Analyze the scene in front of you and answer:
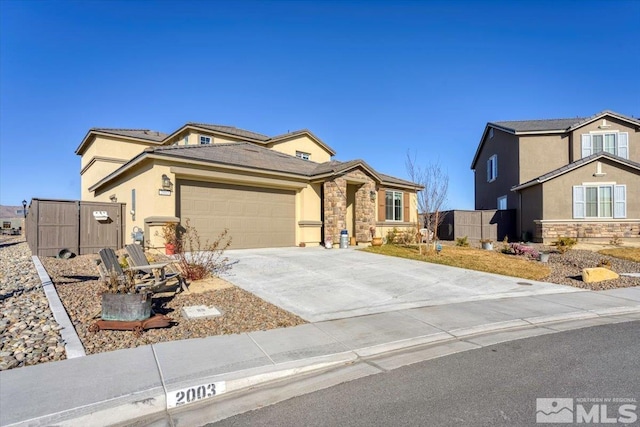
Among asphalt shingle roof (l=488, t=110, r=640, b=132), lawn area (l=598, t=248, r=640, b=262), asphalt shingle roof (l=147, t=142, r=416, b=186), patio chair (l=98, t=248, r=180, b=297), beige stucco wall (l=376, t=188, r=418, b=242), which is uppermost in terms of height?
asphalt shingle roof (l=488, t=110, r=640, b=132)

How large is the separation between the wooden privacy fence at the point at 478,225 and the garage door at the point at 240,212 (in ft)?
40.4

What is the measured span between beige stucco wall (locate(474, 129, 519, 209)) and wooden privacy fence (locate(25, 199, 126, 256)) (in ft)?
78.4

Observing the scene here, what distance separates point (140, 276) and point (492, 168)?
27987 millimetres

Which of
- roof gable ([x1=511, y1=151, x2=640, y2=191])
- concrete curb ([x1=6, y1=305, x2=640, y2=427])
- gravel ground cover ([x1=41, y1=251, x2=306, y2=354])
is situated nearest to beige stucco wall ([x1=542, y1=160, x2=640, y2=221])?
roof gable ([x1=511, y1=151, x2=640, y2=191])

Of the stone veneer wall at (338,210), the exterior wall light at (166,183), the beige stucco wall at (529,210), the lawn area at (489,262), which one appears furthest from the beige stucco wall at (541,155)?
the exterior wall light at (166,183)

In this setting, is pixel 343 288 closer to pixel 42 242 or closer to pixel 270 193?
pixel 270 193

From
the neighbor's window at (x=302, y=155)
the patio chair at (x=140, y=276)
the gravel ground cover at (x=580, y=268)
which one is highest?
the neighbor's window at (x=302, y=155)

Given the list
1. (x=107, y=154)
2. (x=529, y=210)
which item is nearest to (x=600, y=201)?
(x=529, y=210)

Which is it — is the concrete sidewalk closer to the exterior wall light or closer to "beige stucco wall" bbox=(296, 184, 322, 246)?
the exterior wall light

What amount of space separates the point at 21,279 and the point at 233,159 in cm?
821

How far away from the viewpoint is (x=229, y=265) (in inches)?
436

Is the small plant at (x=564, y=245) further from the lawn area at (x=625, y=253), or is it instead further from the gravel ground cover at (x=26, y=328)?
the gravel ground cover at (x=26, y=328)

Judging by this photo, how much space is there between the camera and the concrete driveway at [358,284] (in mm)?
7633

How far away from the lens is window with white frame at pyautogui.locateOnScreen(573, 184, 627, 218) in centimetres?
2005
